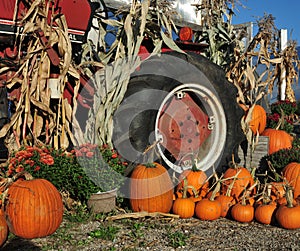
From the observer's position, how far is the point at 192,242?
295cm

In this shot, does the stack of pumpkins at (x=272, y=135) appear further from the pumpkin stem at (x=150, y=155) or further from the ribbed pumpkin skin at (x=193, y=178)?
the pumpkin stem at (x=150, y=155)

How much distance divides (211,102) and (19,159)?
6.12 ft

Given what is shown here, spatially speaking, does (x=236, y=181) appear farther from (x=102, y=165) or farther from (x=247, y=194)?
(x=102, y=165)

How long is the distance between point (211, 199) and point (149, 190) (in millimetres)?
533

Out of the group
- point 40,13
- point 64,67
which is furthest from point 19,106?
point 40,13

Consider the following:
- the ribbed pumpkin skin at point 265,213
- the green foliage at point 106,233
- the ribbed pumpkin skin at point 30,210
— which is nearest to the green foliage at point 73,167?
the ribbed pumpkin skin at point 30,210

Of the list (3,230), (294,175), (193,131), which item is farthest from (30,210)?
(294,175)

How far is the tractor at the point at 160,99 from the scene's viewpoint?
3.57 m

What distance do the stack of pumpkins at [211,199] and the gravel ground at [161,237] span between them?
0.09 m

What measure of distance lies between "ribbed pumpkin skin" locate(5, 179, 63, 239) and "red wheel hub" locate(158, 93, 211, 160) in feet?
4.14

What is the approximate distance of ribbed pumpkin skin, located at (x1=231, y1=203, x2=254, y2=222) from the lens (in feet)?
11.3

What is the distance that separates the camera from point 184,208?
139 inches

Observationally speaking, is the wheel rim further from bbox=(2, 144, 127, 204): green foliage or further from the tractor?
bbox=(2, 144, 127, 204): green foliage

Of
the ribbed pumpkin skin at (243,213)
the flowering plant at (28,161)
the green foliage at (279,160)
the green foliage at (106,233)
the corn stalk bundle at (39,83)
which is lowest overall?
the green foliage at (106,233)
